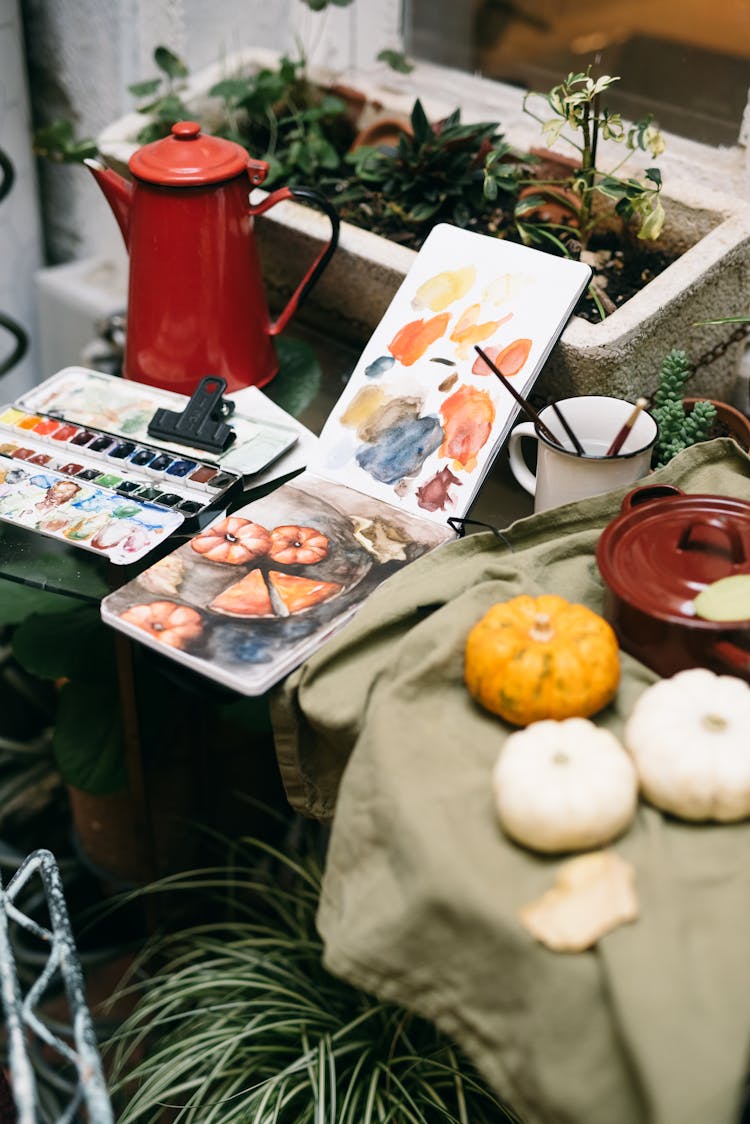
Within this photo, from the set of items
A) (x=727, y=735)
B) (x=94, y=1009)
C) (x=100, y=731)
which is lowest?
(x=94, y=1009)

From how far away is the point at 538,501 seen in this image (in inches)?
41.8

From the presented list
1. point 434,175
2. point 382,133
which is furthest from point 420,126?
point 382,133

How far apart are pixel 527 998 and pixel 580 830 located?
0.11 meters

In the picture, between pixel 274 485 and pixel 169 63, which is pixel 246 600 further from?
pixel 169 63

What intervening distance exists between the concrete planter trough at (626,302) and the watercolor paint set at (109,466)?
28cm

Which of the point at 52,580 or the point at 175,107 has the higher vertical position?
the point at 175,107

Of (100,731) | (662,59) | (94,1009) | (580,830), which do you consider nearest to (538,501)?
(580,830)

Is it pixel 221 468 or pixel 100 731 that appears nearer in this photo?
→ pixel 221 468

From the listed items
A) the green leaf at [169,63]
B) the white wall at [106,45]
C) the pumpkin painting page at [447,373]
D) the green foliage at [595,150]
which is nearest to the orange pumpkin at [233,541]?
the pumpkin painting page at [447,373]

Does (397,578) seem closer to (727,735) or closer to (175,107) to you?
(727,735)

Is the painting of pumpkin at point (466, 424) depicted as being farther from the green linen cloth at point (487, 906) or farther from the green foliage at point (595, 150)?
the green foliage at point (595, 150)

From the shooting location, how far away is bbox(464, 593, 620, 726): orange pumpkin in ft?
2.55

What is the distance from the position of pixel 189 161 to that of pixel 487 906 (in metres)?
0.83

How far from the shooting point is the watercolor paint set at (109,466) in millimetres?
996
